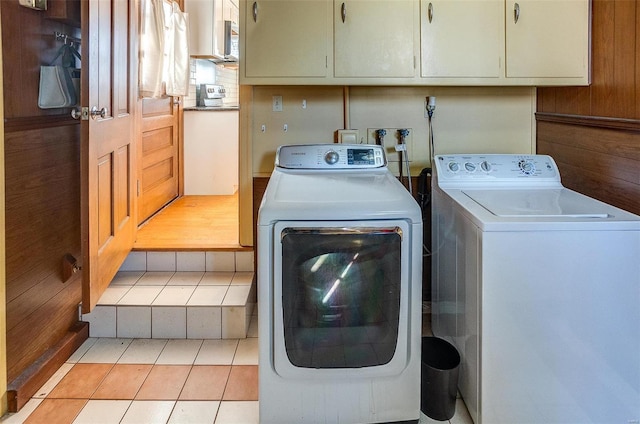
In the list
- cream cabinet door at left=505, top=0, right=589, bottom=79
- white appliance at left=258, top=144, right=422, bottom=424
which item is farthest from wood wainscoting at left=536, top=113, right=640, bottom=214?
white appliance at left=258, top=144, right=422, bottom=424

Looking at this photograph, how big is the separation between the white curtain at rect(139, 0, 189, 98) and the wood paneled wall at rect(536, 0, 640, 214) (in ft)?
8.20

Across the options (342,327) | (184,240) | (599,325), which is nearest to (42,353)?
(184,240)

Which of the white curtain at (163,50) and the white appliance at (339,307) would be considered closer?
the white appliance at (339,307)

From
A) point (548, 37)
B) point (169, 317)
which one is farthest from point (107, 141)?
point (548, 37)

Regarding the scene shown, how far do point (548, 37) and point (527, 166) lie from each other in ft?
2.20

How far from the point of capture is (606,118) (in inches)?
82.0

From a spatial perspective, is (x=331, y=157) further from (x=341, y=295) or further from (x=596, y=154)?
(x=596, y=154)

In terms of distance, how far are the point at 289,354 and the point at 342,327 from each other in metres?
0.21

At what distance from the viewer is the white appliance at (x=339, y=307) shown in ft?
5.20

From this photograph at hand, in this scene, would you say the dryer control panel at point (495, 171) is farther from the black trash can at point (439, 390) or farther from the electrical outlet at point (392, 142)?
the black trash can at point (439, 390)

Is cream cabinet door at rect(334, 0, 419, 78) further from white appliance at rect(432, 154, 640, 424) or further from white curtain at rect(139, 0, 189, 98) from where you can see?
white curtain at rect(139, 0, 189, 98)

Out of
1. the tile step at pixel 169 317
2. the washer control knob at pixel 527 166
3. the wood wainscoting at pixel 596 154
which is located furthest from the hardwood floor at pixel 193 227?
the wood wainscoting at pixel 596 154

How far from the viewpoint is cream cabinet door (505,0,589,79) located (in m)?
2.30

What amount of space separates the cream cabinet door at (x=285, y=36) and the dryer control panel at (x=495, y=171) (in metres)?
0.79
